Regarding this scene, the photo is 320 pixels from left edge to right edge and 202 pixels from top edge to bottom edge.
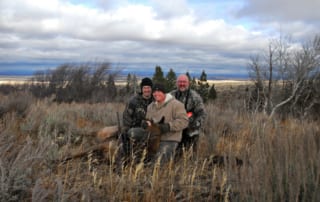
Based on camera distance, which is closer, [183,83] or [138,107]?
[138,107]

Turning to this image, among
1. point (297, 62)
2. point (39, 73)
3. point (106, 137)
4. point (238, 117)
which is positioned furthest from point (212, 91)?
point (106, 137)

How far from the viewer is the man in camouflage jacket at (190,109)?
6.15 m

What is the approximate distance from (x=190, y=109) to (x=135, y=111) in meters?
0.92

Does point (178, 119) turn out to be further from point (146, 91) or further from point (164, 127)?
point (146, 91)

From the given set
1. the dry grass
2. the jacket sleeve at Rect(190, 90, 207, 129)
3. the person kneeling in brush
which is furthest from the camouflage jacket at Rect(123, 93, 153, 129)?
the dry grass

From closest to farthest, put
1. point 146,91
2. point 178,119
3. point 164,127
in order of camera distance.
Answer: point 164,127 < point 178,119 < point 146,91

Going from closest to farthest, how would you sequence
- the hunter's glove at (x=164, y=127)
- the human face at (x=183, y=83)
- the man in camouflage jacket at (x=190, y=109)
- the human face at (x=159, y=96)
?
the hunter's glove at (x=164, y=127) → the human face at (x=159, y=96) → the man in camouflage jacket at (x=190, y=109) → the human face at (x=183, y=83)

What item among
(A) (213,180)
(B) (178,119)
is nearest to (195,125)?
(B) (178,119)

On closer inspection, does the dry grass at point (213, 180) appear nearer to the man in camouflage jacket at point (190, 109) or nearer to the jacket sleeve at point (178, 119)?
the jacket sleeve at point (178, 119)

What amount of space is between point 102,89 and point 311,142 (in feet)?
78.1

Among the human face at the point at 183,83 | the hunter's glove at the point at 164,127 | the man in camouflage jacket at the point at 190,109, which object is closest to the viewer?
the hunter's glove at the point at 164,127

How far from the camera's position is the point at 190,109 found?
255 inches

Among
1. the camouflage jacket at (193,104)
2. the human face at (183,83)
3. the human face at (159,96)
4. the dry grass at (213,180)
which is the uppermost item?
the human face at (183,83)

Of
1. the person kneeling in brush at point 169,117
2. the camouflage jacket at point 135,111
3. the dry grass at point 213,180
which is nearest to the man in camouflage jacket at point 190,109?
the person kneeling in brush at point 169,117
